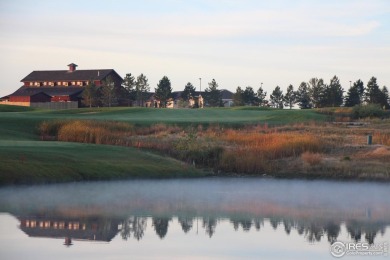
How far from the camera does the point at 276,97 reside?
539 feet

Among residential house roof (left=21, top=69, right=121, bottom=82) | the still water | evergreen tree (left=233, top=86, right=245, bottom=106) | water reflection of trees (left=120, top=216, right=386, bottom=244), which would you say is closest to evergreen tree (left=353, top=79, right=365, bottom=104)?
evergreen tree (left=233, top=86, right=245, bottom=106)

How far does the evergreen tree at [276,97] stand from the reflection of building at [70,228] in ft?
459

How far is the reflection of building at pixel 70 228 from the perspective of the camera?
74.1 feet

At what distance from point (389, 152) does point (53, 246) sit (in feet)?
101

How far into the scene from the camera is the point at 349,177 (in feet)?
141

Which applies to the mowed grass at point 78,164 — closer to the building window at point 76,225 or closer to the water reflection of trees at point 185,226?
the water reflection of trees at point 185,226

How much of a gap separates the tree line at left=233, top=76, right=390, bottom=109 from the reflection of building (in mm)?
116189

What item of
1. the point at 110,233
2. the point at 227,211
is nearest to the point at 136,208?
the point at 227,211

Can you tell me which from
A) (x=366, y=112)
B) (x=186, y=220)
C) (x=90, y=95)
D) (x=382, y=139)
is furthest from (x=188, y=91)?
(x=186, y=220)

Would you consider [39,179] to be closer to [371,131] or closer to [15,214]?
[15,214]

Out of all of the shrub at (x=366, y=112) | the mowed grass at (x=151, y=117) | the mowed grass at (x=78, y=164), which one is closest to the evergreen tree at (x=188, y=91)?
the mowed grass at (x=151, y=117)

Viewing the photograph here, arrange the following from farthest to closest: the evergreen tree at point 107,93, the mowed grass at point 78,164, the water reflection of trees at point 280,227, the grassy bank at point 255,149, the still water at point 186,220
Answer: the evergreen tree at point 107,93 → the grassy bank at point 255,149 → the mowed grass at point 78,164 → the water reflection of trees at point 280,227 → the still water at point 186,220

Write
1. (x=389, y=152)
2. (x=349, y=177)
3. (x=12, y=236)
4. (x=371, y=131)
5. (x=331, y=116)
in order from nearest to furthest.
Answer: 1. (x=12, y=236)
2. (x=349, y=177)
3. (x=389, y=152)
4. (x=371, y=131)
5. (x=331, y=116)

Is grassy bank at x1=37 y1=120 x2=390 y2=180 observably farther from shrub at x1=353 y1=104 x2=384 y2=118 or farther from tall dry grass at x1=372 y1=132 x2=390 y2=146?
shrub at x1=353 y1=104 x2=384 y2=118
